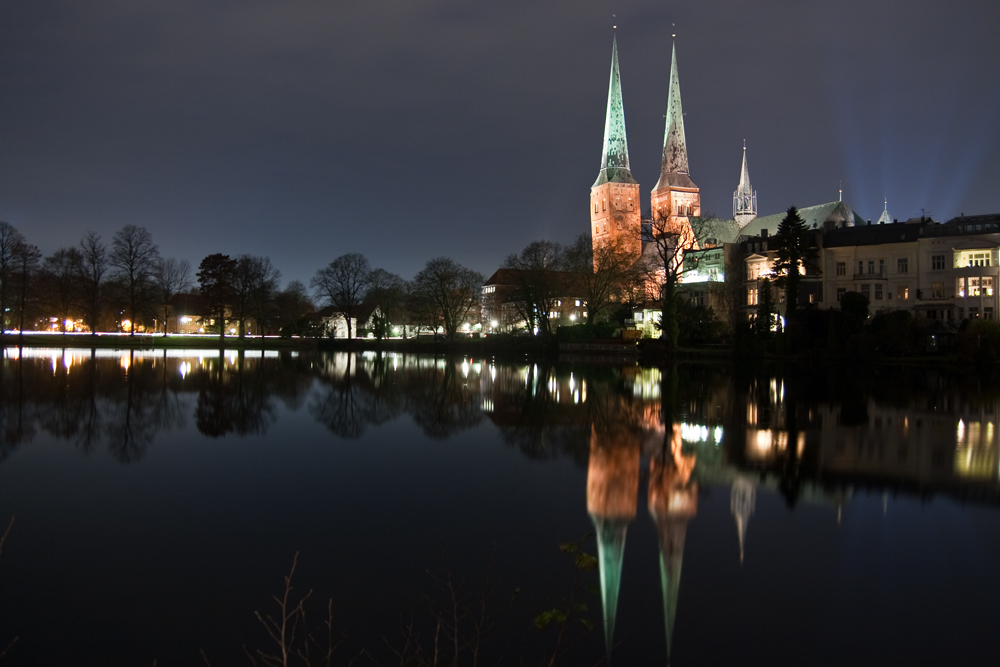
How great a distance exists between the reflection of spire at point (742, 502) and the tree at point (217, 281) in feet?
236

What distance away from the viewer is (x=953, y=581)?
22.6ft

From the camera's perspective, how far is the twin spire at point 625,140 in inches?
4087

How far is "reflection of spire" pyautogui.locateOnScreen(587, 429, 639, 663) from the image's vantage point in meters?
6.62

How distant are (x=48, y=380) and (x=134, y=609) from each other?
2459cm

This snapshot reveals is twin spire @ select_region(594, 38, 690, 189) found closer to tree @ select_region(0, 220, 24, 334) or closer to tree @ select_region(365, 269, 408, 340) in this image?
tree @ select_region(365, 269, 408, 340)

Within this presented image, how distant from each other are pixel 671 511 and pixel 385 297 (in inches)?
3153

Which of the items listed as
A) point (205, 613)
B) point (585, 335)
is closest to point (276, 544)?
point (205, 613)

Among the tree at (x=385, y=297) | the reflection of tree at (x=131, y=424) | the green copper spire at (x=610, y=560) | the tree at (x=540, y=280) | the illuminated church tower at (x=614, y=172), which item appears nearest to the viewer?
the green copper spire at (x=610, y=560)

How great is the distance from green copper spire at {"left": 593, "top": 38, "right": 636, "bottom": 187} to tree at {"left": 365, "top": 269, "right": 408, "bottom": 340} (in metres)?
36.4

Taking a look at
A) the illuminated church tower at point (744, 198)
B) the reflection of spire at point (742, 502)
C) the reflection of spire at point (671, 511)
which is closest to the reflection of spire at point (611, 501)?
the reflection of spire at point (671, 511)

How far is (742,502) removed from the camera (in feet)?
31.7

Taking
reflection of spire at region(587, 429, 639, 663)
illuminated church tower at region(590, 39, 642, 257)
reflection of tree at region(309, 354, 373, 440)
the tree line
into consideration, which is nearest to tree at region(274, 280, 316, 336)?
the tree line

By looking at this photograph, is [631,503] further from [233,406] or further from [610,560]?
[233,406]

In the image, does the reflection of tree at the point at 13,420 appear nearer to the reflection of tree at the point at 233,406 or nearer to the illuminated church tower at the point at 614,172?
the reflection of tree at the point at 233,406
